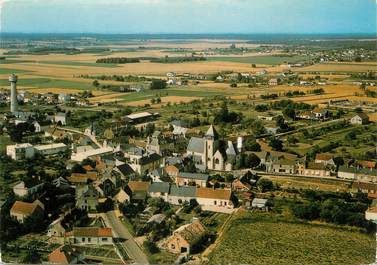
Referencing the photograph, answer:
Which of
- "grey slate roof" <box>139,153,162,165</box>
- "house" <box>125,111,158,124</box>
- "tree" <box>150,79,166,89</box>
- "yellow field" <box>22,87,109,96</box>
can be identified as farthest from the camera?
"tree" <box>150,79,166,89</box>

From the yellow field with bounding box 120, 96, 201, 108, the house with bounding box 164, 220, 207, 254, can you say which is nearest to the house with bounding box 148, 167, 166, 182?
the house with bounding box 164, 220, 207, 254

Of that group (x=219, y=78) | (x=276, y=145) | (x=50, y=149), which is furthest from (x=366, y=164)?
(x=219, y=78)

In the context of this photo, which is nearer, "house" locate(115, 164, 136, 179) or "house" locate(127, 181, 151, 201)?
"house" locate(127, 181, 151, 201)

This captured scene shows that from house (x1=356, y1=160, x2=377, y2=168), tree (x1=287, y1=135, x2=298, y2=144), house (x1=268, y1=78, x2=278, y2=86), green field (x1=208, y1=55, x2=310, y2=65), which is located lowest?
tree (x1=287, y1=135, x2=298, y2=144)

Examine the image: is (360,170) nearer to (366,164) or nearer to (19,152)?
(366,164)

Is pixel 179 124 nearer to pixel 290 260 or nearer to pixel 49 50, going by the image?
pixel 290 260

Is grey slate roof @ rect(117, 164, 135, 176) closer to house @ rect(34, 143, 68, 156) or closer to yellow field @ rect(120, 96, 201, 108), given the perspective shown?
house @ rect(34, 143, 68, 156)

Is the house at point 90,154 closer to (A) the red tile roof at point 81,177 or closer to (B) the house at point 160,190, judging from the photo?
(A) the red tile roof at point 81,177
